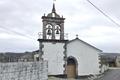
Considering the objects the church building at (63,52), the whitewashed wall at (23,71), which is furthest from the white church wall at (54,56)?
the whitewashed wall at (23,71)

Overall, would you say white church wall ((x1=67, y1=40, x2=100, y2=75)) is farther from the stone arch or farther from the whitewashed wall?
the whitewashed wall

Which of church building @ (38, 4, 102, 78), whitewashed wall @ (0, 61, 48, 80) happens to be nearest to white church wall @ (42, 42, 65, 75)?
church building @ (38, 4, 102, 78)

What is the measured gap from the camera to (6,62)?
12836 mm

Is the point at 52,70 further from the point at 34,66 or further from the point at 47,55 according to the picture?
the point at 34,66

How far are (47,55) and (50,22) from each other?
131 inches

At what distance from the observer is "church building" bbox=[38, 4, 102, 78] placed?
30531 millimetres

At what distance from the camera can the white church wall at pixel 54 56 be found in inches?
1199

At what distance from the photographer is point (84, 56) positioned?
106 feet

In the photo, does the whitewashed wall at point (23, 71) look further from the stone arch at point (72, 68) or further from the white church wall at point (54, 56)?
the stone arch at point (72, 68)

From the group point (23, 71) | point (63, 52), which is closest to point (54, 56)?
point (63, 52)

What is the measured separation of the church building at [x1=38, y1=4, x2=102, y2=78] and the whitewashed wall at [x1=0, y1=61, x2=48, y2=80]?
11543mm

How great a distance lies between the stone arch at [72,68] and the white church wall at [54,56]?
43.2 inches

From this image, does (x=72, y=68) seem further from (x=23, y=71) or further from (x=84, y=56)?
(x=23, y=71)

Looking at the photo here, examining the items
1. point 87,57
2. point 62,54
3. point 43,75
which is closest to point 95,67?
point 87,57
